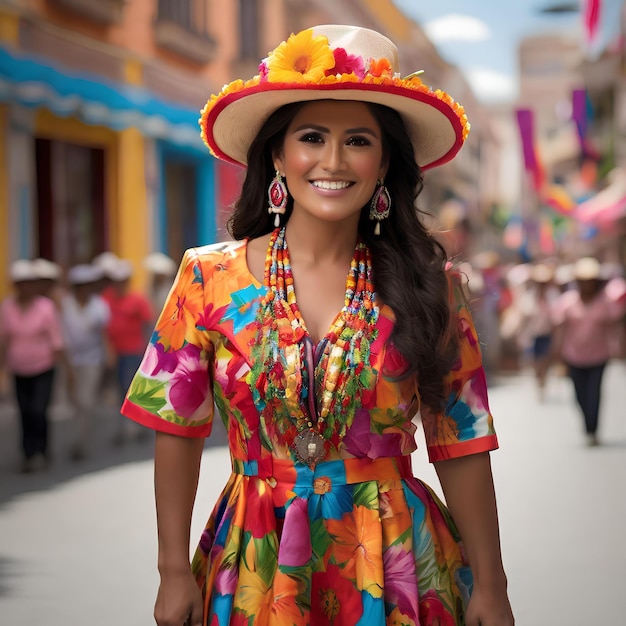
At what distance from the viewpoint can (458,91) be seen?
43688mm

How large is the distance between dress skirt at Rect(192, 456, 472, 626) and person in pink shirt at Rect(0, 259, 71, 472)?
22.3ft

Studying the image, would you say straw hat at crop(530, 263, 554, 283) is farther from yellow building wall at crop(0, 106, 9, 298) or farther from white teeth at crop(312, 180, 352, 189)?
white teeth at crop(312, 180, 352, 189)

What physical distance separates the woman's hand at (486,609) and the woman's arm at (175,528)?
0.58 m

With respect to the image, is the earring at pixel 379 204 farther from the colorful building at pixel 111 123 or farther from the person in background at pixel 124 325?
the colorful building at pixel 111 123

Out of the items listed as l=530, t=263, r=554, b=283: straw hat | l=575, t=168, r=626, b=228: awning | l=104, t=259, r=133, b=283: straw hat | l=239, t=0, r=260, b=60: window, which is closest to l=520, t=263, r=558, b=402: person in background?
l=530, t=263, r=554, b=283: straw hat

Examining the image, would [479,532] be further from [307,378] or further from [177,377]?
[177,377]

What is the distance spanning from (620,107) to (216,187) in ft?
59.4

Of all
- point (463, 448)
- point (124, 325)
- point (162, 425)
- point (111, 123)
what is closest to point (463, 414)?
point (463, 448)

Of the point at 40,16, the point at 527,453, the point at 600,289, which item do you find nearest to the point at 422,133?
the point at 527,453

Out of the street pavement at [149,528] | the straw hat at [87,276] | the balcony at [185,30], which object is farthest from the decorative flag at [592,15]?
the balcony at [185,30]

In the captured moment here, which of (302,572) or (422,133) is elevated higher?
(422,133)

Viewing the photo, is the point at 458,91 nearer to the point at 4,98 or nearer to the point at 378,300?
the point at 4,98

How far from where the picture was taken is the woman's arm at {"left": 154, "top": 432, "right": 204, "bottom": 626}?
2.38 m

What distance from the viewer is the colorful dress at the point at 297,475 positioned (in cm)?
242
